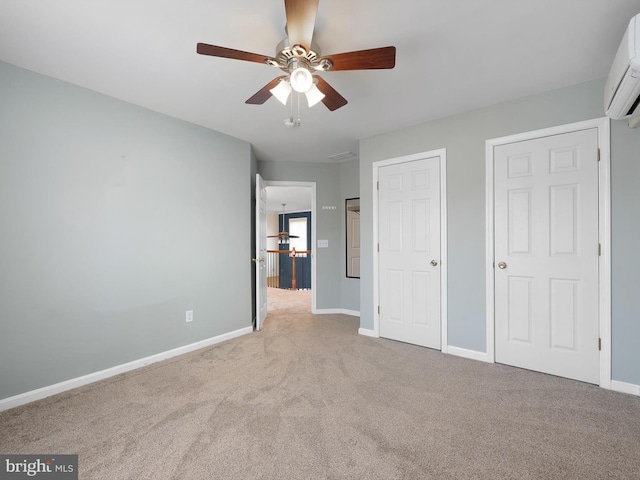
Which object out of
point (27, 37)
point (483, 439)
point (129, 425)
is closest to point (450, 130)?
point (483, 439)

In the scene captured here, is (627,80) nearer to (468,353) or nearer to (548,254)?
(548,254)

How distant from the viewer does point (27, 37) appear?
1828 mm

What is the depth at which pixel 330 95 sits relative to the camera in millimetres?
2000

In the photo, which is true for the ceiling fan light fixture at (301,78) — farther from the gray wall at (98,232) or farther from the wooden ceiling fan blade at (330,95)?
the gray wall at (98,232)

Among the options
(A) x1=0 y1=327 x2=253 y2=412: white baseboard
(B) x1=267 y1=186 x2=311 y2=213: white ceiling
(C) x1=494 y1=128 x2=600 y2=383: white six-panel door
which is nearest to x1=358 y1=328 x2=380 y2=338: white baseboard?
(C) x1=494 y1=128 x2=600 y2=383: white six-panel door

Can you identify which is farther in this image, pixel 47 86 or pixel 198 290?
pixel 198 290

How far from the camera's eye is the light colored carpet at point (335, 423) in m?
1.52

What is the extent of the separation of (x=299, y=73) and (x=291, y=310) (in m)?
4.06

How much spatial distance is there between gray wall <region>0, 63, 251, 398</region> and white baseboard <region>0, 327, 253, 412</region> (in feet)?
0.14

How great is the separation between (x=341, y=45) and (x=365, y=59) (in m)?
0.41

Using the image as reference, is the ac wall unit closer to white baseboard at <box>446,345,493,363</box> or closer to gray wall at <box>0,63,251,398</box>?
white baseboard at <box>446,345,493,363</box>

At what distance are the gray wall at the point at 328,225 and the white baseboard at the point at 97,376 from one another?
1821 mm

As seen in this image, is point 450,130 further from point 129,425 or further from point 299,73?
point 129,425

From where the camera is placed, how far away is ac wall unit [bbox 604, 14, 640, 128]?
1.48 m
